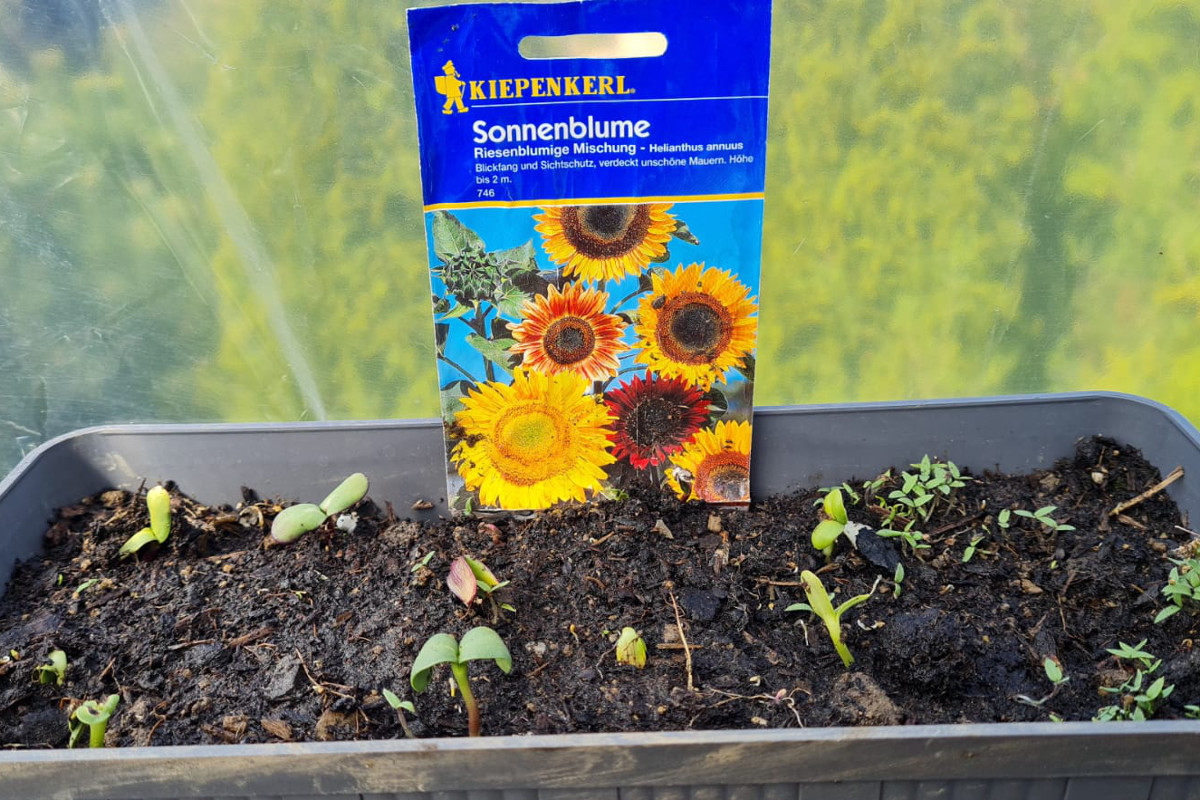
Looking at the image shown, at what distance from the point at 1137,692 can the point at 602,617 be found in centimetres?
51

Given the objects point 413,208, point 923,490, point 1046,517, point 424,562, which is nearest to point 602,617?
point 424,562

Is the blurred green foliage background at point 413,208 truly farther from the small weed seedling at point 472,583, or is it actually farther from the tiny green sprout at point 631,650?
the tiny green sprout at point 631,650

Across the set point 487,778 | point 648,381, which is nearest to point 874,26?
point 648,381

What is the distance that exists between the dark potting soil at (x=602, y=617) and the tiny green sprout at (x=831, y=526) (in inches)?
1.0

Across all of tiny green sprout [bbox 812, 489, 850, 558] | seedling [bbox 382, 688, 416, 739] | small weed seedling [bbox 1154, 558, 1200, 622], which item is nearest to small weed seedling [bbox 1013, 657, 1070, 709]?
small weed seedling [bbox 1154, 558, 1200, 622]

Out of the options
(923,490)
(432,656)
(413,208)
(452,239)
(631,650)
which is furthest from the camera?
(413,208)

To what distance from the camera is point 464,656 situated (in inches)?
30.4

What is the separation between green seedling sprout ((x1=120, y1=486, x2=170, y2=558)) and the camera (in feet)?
3.50

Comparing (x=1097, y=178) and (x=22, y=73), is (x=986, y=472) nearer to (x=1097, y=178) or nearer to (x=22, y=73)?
(x=1097, y=178)

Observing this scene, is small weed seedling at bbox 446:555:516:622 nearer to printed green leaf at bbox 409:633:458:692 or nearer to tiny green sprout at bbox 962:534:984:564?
printed green leaf at bbox 409:633:458:692

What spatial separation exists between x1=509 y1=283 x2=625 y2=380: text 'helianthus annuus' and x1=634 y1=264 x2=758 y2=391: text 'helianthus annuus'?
40 mm

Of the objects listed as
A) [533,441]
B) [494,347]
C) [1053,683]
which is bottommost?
[1053,683]

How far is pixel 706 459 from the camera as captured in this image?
113 centimetres

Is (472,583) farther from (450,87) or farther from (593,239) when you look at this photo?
(450,87)
